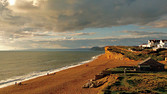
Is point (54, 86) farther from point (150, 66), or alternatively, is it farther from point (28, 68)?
point (28, 68)

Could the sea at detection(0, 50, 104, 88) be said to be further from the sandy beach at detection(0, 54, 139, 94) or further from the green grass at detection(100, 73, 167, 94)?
the green grass at detection(100, 73, 167, 94)

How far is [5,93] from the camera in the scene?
23.1 m

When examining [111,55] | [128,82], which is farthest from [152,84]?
[111,55]

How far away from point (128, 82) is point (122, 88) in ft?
9.86

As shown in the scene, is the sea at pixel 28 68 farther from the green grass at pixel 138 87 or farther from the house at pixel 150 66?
the house at pixel 150 66

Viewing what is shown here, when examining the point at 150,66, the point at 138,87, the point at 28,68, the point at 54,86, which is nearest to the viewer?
the point at 138,87

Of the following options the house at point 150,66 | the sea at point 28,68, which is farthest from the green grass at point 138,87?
the sea at point 28,68

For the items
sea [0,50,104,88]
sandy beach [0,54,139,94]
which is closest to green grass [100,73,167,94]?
sandy beach [0,54,139,94]

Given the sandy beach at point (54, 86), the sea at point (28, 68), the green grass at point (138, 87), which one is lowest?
the sea at point (28, 68)

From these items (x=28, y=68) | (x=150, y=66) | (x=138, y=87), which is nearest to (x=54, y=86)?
(x=138, y=87)

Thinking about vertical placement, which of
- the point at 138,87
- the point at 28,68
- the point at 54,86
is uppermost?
the point at 138,87

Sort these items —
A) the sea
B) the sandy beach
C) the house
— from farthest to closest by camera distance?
the sea
the house
the sandy beach

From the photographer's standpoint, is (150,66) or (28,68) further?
(28,68)

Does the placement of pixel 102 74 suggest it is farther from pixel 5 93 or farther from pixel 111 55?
pixel 111 55
